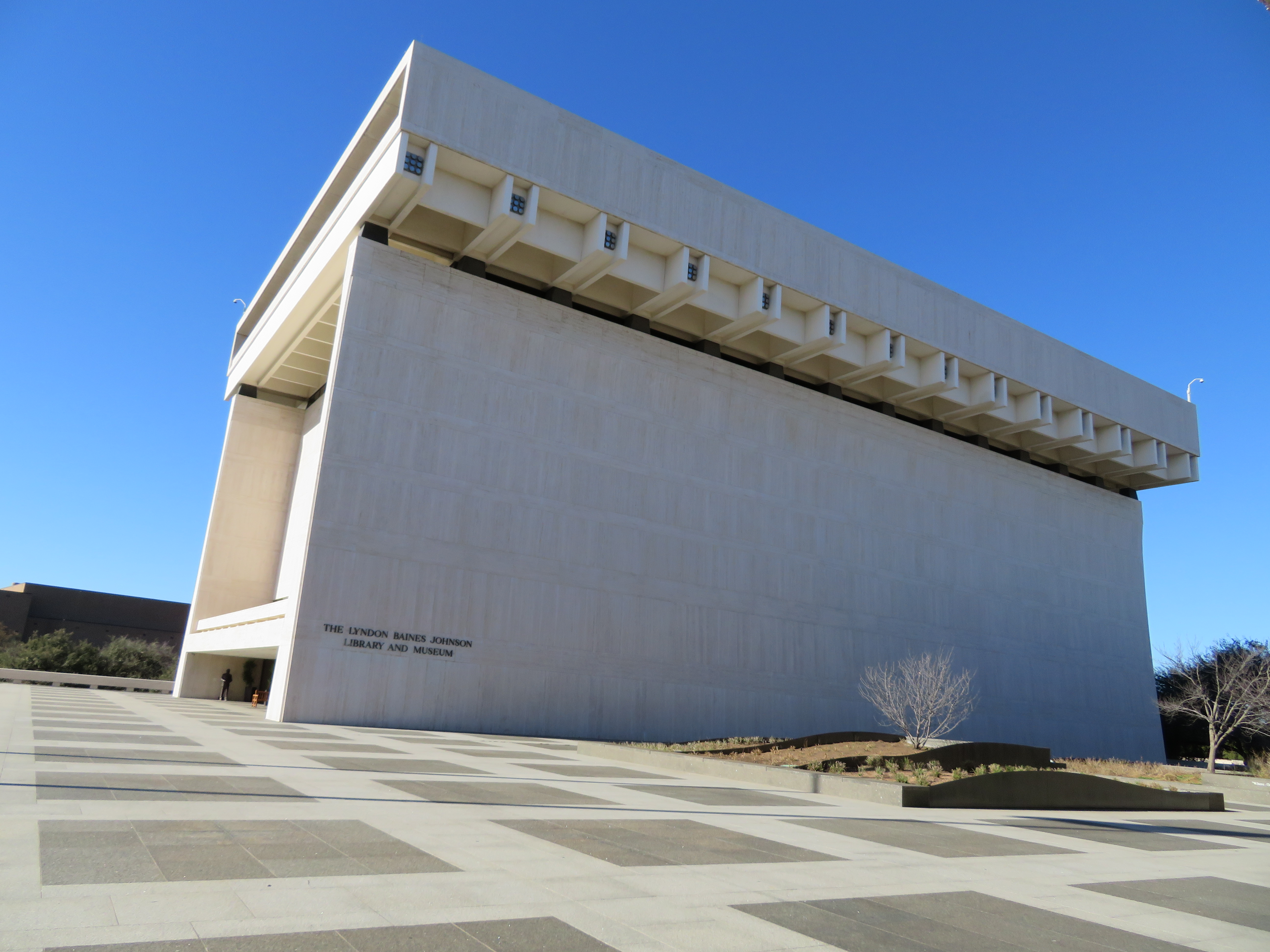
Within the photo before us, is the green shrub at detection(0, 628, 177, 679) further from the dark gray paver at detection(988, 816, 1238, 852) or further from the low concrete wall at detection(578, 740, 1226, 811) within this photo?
the dark gray paver at detection(988, 816, 1238, 852)

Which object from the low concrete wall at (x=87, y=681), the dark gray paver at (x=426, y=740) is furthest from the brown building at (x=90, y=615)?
the dark gray paver at (x=426, y=740)

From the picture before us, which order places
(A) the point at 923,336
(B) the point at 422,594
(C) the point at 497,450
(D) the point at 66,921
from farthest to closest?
(A) the point at 923,336 < (C) the point at 497,450 < (B) the point at 422,594 < (D) the point at 66,921

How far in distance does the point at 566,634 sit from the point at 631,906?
21.7 meters

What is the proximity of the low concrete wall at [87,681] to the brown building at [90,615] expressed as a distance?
1565cm

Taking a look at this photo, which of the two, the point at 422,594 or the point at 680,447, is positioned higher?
the point at 680,447

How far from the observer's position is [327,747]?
14.4 meters

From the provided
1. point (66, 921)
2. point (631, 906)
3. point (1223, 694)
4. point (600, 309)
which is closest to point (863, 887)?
point (631, 906)

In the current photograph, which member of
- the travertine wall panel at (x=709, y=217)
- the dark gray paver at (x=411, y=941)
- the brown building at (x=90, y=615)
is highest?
the travertine wall panel at (x=709, y=217)

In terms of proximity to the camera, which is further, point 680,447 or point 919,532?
point 919,532

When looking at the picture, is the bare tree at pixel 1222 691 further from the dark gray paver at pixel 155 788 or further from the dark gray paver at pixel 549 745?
the dark gray paver at pixel 155 788

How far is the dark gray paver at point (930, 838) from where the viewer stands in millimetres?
7730

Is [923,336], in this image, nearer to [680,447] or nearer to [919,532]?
[919,532]

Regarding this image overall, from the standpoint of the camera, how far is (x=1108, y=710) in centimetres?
4025

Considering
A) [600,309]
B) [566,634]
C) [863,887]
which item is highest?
[600,309]
